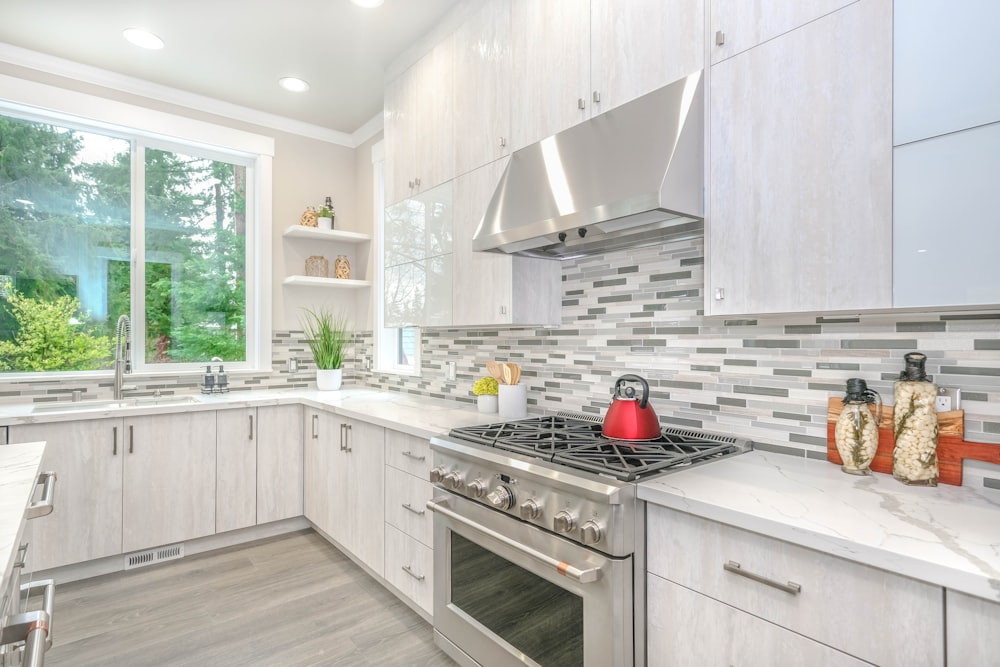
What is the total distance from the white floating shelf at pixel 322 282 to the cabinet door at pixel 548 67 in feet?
7.12

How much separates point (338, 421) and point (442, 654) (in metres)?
1.35

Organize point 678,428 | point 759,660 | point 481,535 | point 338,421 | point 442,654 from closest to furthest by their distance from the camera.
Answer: point 759,660 < point 481,535 < point 678,428 < point 442,654 < point 338,421

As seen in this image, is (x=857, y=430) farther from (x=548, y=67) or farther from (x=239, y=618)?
(x=239, y=618)

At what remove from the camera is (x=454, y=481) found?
6.16 feet

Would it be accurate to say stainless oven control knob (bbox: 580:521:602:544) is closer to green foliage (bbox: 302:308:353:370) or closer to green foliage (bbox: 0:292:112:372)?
green foliage (bbox: 302:308:353:370)

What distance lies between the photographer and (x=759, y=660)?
112 centimetres

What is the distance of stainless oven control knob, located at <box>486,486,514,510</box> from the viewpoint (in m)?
1.64

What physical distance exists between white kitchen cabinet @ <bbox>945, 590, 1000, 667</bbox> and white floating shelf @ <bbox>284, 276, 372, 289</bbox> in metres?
3.74

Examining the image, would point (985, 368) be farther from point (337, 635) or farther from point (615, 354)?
point (337, 635)

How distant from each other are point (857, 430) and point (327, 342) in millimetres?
3407

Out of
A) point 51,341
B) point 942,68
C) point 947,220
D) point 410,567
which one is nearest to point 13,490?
point 410,567

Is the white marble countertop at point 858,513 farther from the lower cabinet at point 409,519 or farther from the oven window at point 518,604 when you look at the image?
the lower cabinet at point 409,519

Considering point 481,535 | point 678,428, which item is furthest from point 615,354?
point 481,535

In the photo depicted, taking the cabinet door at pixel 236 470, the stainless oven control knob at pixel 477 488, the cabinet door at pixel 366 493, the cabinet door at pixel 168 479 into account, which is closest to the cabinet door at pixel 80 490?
the cabinet door at pixel 168 479
